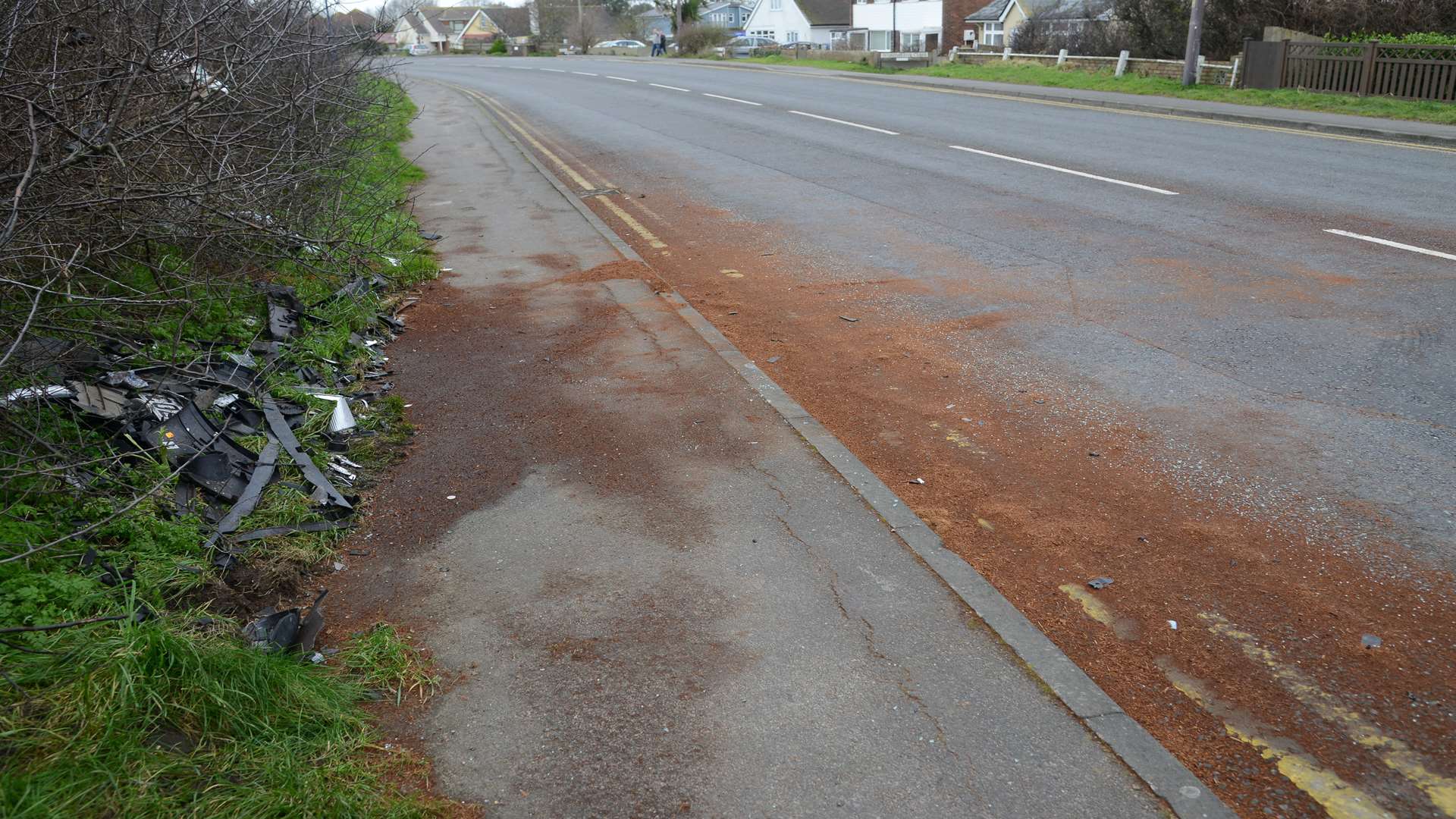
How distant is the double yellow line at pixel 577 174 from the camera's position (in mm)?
11909

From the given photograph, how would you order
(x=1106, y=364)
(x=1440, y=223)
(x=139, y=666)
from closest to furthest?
(x=139, y=666) → (x=1106, y=364) → (x=1440, y=223)

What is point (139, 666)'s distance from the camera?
3.33m

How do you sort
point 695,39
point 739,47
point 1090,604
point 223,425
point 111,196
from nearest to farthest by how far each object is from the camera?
point 1090,604
point 111,196
point 223,425
point 695,39
point 739,47

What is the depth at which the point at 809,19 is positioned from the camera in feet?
290

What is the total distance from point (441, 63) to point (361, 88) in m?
52.3

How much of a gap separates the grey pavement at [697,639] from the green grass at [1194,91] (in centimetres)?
1899

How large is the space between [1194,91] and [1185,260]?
17.7 metres

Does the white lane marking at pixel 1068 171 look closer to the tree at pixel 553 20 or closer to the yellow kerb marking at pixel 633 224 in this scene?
the yellow kerb marking at pixel 633 224

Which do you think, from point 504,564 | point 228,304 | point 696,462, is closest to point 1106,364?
point 696,462

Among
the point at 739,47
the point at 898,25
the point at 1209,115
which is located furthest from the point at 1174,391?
the point at 898,25

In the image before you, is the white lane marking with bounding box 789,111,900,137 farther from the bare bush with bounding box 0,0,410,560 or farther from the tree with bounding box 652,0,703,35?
the tree with bounding box 652,0,703,35

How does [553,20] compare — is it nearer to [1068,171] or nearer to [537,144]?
[537,144]

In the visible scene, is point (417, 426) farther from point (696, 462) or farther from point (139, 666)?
point (139, 666)

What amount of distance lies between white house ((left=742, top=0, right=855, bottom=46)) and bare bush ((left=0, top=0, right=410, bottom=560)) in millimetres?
85890
